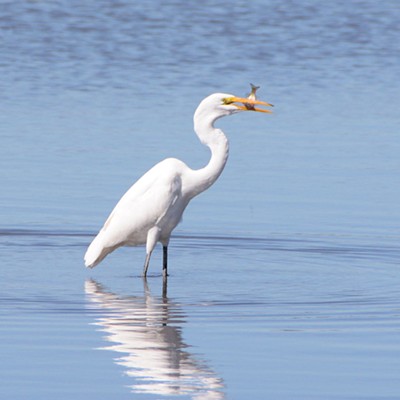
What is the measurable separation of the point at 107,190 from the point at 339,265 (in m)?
3.19

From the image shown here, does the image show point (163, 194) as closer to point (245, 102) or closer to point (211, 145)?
point (211, 145)

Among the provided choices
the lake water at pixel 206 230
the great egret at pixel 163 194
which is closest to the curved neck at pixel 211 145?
the great egret at pixel 163 194

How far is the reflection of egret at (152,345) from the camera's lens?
8.40 metres

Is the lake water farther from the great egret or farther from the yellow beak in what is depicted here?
the yellow beak

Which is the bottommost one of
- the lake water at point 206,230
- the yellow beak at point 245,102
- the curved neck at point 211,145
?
the lake water at point 206,230

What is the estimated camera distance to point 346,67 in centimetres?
2689

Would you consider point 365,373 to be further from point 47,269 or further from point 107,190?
point 107,190

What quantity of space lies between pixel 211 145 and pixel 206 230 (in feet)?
4.90

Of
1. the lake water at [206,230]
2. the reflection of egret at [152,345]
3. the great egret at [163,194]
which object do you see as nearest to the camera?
the reflection of egret at [152,345]

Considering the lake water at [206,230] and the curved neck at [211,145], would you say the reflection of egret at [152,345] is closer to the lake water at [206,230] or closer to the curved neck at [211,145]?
the lake water at [206,230]

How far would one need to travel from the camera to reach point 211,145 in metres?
12.5

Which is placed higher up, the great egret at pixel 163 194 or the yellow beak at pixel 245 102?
the yellow beak at pixel 245 102

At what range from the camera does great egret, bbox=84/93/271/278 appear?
12.3 meters

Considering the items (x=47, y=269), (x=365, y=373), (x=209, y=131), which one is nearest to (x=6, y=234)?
(x=47, y=269)
